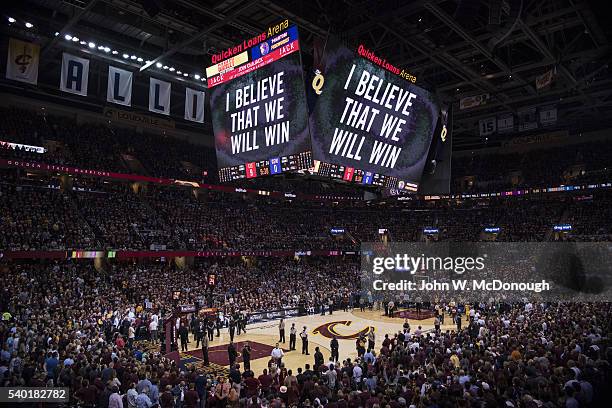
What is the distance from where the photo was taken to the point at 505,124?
29.8 metres

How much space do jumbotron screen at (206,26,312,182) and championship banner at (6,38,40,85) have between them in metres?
9.72

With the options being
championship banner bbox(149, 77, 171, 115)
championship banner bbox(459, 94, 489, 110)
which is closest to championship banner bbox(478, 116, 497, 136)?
championship banner bbox(459, 94, 489, 110)

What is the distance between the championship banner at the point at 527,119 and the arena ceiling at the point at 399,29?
1.34 m

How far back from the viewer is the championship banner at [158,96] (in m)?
22.3

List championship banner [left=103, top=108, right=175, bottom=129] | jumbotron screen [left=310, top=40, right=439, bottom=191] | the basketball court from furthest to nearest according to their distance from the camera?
championship banner [left=103, top=108, right=175, bottom=129]
the basketball court
jumbotron screen [left=310, top=40, right=439, bottom=191]

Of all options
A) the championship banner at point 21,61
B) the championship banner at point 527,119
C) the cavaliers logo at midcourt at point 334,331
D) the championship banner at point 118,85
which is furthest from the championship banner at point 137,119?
the championship banner at point 527,119

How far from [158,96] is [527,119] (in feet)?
78.2

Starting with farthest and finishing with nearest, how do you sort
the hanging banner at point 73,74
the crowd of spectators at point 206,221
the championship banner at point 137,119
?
the championship banner at point 137,119 → the crowd of spectators at point 206,221 → the hanging banner at point 73,74

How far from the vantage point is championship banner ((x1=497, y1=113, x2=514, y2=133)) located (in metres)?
29.3

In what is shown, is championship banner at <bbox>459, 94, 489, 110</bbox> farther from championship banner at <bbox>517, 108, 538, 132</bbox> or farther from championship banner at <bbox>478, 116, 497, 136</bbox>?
championship banner at <bbox>517, 108, 538, 132</bbox>

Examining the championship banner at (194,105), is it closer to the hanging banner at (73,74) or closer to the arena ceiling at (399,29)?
the arena ceiling at (399,29)

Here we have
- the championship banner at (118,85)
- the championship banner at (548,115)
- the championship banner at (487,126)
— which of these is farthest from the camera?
the championship banner at (487,126)

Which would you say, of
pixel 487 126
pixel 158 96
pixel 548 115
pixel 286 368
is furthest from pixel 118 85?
pixel 548 115

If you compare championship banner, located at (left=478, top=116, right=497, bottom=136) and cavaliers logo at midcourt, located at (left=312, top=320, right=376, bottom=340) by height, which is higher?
championship banner, located at (left=478, top=116, right=497, bottom=136)
